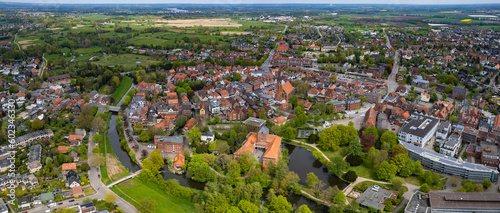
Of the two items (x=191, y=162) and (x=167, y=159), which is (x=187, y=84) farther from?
(x=191, y=162)

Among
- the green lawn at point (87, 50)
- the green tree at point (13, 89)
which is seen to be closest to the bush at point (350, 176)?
the green tree at point (13, 89)

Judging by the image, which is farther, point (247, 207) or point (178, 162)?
point (178, 162)

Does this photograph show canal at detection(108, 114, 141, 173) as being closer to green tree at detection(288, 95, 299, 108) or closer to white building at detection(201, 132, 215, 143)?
white building at detection(201, 132, 215, 143)

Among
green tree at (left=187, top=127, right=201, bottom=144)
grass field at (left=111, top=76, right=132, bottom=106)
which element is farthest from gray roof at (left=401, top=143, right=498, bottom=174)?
grass field at (left=111, top=76, right=132, bottom=106)

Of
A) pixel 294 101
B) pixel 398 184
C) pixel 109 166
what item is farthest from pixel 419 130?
pixel 109 166

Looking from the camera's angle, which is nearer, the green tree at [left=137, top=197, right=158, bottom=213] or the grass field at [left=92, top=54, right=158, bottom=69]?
the green tree at [left=137, top=197, right=158, bottom=213]

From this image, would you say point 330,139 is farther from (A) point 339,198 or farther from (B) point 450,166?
(B) point 450,166

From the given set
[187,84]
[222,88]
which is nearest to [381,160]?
[222,88]
